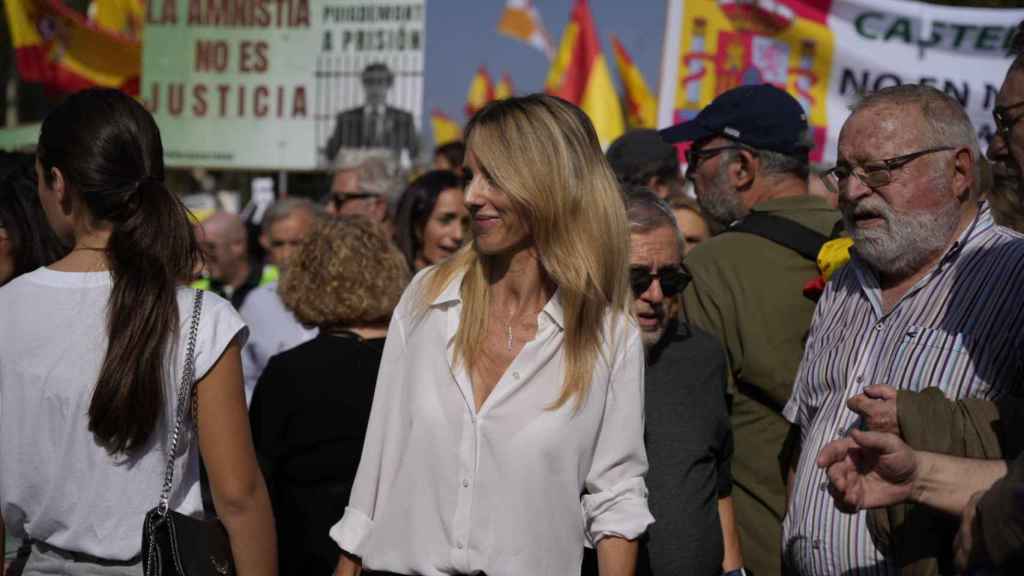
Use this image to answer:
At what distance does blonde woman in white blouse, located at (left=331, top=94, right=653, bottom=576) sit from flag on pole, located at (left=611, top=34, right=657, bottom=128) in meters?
6.46

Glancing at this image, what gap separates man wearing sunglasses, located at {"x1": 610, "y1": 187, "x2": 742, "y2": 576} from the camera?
3555 mm

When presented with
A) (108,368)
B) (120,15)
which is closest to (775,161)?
(108,368)

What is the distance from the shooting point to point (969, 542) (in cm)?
228

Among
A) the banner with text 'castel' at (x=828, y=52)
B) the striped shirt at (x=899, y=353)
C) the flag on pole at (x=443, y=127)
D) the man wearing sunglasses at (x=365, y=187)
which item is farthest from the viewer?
the flag on pole at (x=443, y=127)

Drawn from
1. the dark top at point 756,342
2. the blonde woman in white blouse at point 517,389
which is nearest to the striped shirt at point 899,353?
the dark top at point 756,342

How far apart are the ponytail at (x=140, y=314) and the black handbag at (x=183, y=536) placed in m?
0.05

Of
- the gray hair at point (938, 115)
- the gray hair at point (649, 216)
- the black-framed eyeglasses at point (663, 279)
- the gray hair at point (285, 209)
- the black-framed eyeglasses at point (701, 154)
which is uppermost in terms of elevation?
the gray hair at point (938, 115)

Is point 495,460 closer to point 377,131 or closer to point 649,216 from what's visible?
point 649,216

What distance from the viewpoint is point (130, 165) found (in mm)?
3084

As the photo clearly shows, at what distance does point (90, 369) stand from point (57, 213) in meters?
0.41

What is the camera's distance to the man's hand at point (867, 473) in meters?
2.50

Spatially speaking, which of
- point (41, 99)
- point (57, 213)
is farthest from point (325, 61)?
point (41, 99)

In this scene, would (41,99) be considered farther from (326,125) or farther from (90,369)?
(90,369)

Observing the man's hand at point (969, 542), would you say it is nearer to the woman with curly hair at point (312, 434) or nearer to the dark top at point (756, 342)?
the dark top at point (756, 342)
